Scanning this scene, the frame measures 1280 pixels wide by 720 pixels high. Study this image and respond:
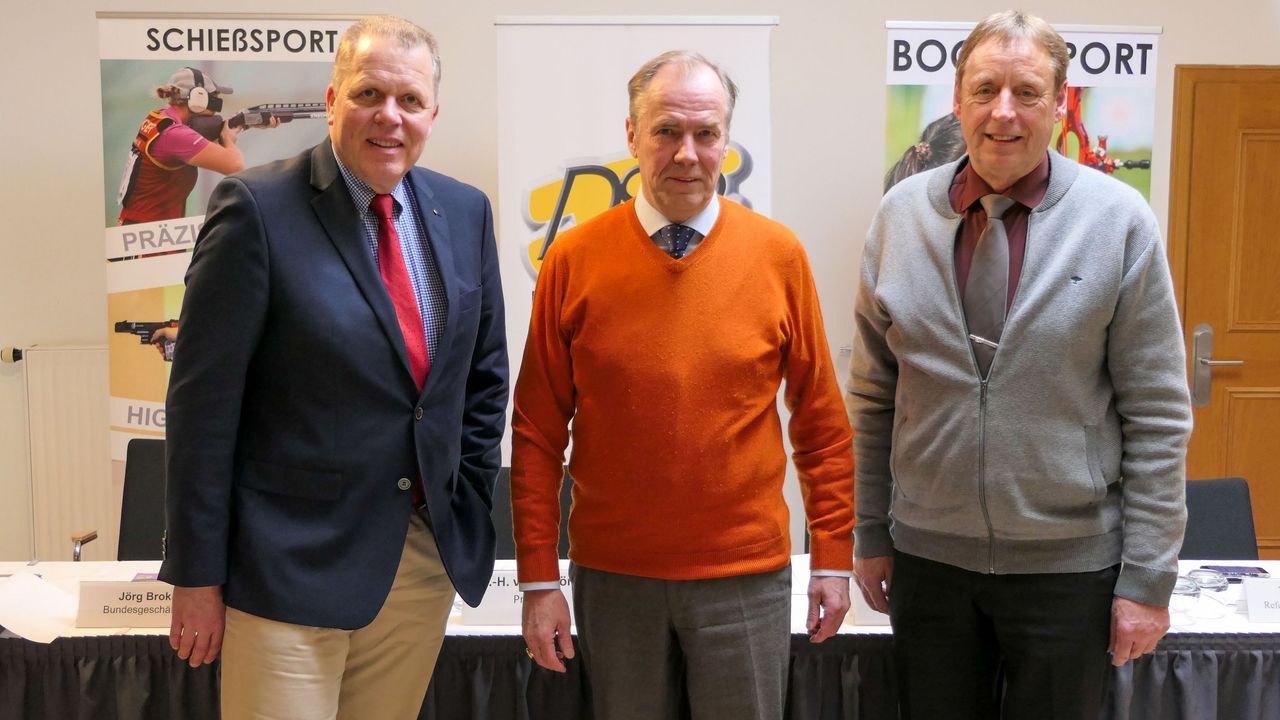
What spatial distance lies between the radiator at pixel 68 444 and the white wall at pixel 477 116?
13 cm

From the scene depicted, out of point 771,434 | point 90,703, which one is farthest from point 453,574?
point 90,703

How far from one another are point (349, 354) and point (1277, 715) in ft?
6.08

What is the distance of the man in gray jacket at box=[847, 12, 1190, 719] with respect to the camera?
1605mm

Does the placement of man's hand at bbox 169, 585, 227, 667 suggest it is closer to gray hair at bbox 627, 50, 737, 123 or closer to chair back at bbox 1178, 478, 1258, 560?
gray hair at bbox 627, 50, 737, 123

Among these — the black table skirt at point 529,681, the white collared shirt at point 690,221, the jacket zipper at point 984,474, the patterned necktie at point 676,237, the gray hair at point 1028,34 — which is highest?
the gray hair at point 1028,34

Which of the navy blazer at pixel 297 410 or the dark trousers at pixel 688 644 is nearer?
the navy blazer at pixel 297 410

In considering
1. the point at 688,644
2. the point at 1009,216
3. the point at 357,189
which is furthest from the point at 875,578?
the point at 357,189

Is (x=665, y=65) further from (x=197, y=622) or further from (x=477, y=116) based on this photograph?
(x=477, y=116)

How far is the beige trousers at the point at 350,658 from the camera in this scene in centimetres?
148

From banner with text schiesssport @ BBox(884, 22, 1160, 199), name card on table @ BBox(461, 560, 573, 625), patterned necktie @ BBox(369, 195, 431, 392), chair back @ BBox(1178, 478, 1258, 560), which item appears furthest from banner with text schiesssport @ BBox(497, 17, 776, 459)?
patterned necktie @ BBox(369, 195, 431, 392)

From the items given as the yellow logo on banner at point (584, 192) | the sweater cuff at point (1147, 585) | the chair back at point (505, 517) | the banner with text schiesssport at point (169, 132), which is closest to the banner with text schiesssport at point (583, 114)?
the yellow logo on banner at point (584, 192)

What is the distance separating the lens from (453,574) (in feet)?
5.26

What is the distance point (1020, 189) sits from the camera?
169 cm

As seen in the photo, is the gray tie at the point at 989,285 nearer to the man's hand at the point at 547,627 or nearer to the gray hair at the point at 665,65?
the gray hair at the point at 665,65
